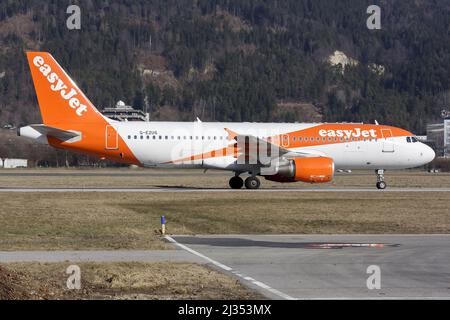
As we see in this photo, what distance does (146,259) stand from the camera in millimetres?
22031

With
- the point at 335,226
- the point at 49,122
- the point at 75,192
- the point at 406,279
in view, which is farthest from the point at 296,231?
the point at 49,122

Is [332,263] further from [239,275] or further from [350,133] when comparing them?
[350,133]

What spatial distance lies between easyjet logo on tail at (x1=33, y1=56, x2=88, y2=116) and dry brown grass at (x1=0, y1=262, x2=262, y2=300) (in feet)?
102

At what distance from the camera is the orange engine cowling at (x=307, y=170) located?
4969cm

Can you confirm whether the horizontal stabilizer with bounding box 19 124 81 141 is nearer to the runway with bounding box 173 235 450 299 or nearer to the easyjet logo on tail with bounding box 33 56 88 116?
the easyjet logo on tail with bounding box 33 56 88 116

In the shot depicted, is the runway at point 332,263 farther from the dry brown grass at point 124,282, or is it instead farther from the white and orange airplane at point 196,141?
the white and orange airplane at point 196,141

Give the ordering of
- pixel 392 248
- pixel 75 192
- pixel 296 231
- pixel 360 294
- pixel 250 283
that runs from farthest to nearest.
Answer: pixel 75 192
pixel 296 231
pixel 392 248
pixel 250 283
pixel 360 294

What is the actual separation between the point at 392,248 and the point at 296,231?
5800mm

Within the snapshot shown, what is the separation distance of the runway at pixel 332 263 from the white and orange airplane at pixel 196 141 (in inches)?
902

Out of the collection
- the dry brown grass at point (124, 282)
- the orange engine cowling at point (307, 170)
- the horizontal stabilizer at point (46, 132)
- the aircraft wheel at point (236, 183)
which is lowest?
the dry brown grass at point (124, 282)

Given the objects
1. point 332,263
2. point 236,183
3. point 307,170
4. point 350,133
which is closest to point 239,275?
point 332,263

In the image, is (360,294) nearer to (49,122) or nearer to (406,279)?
(406,279)

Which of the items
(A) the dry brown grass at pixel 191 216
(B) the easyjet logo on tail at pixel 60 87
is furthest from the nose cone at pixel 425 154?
(B) the easyjet logo on tail at pixel 60 87
